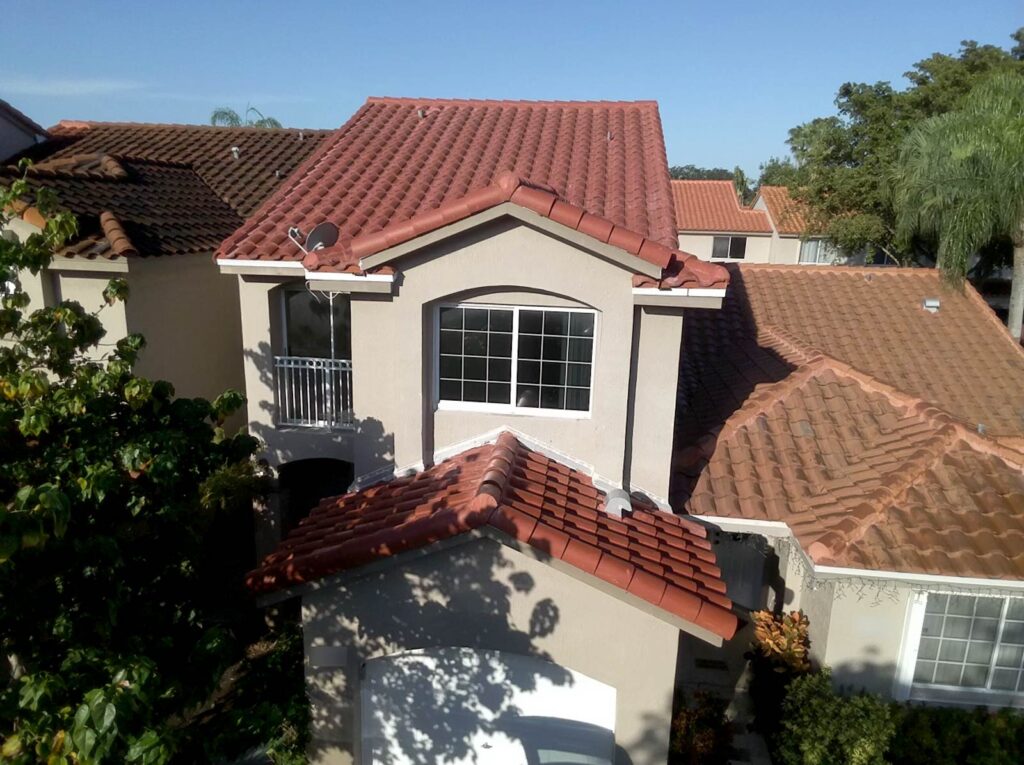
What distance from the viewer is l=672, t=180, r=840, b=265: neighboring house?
48.8 meters

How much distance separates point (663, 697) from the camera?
7.84m

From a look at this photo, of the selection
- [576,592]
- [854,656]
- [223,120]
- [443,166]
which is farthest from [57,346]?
[223,120]

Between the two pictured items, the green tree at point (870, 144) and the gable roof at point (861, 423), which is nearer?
the gable roof at point (861, 423)

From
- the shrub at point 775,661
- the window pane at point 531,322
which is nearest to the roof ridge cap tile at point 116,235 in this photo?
the window pane at point 531,322

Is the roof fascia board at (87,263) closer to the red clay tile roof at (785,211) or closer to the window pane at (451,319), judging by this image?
the window pane at (451,319)

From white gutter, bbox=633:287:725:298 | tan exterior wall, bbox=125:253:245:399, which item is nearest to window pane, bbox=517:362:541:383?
white gutter, bbox=633:287:725:298

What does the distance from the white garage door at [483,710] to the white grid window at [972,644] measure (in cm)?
452

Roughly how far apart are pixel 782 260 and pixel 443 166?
4281cm

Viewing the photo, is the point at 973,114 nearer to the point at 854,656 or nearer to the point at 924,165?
the point at 924,165

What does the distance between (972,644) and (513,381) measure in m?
6.90

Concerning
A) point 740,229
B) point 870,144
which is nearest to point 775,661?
point 870,144

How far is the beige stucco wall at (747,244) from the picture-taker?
169 ft

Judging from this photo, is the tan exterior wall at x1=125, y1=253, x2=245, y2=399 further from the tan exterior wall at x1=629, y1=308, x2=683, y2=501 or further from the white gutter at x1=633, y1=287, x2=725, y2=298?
the white gutter at x1=633, y1=287, x2=725, y2=298

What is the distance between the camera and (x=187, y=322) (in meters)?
14.7
